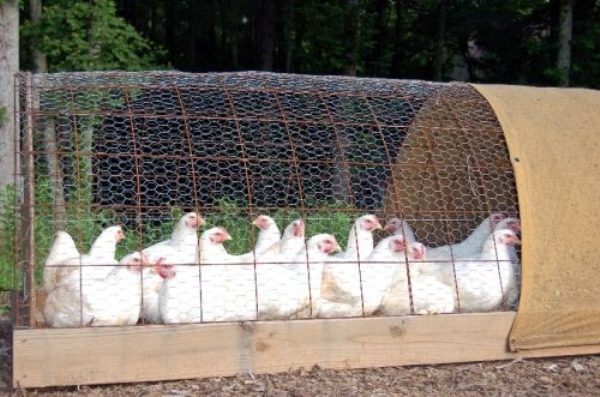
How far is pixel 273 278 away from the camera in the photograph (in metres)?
4.98

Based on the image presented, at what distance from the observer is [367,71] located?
14.0 metres

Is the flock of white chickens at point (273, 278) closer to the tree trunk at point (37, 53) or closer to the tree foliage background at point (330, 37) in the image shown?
the tree foliage background at point (330, 37)

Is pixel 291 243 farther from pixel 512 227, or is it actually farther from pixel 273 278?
pixel 512 227

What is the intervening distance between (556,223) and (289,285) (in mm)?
1743

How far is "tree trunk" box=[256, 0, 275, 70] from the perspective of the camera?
1288cm

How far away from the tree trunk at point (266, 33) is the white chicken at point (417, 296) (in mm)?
7966

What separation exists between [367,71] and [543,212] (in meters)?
9.05

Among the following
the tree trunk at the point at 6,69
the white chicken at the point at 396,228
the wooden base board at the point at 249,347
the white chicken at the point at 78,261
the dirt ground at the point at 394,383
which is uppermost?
the tree trunk at the point at 6,69

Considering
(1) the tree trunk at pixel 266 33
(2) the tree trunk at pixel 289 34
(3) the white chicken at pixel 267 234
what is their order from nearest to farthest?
(3) the white chicken at pixel 267 234 < (1) the tree trunk at pixel 266 33 < (2) the tree trunk at pixel 289 34

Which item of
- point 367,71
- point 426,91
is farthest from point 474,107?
point 367,71

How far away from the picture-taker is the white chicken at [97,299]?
465cm

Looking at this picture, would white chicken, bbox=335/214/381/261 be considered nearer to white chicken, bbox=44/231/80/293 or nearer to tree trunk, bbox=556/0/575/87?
white chicken, bbox=44/231/80/293

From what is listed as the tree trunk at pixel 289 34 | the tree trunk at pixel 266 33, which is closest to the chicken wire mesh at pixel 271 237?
the tree trunk at pixel 266 33

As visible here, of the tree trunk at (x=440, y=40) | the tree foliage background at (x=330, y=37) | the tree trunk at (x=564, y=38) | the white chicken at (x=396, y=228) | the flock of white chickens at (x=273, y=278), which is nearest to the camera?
the flock of white chickens at (x=273, y=278)
